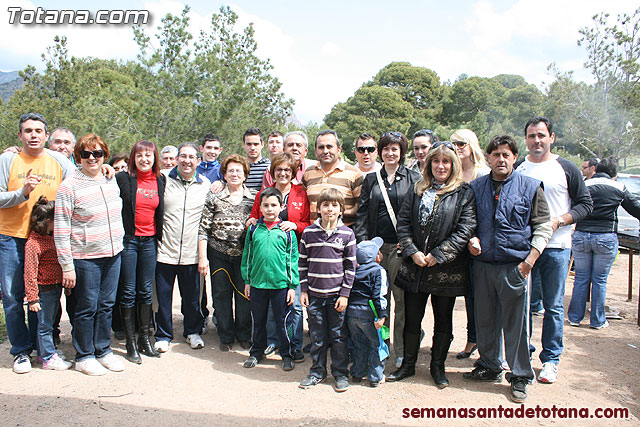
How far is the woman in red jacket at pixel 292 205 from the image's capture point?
172 inches

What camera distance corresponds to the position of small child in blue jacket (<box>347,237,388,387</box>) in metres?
3.81

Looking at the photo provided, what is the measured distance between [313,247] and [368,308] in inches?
28.0

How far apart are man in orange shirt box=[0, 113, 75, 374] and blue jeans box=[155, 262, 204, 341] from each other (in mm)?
1171

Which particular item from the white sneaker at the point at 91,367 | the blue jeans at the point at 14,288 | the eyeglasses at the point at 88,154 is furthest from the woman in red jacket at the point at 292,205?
the blue jeans at the point at 14,288

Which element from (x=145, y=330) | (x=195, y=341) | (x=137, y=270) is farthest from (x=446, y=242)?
(x=145, y=330)

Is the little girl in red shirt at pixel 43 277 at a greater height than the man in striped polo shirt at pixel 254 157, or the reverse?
the man in striped polo shirt at pixel 254 157

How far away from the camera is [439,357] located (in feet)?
12.8

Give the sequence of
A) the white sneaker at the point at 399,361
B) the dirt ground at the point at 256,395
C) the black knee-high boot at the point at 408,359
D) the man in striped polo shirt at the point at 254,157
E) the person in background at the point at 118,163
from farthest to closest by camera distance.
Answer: the man in striped polo shirt at the point at 254,157
the person in background at the point at 118,163
the white sneaker at the point at 399,361
the black knee-high boot at the point at 408,359
the dirt ground at the point at 256,395

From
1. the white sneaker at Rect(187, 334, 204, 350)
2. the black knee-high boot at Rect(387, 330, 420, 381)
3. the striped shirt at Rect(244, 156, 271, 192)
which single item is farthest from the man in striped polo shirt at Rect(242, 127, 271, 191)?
the black knee-high boot at Rect(387, 330, 420, 381)

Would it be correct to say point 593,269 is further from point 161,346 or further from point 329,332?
point 161,346

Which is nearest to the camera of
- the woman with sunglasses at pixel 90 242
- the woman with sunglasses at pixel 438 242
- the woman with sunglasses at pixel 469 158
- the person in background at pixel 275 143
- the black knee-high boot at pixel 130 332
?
the woman with sunglasses at pixel 438 242

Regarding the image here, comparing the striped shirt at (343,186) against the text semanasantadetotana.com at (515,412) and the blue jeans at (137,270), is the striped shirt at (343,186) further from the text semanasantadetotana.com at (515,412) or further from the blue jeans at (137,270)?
the text semanasantadetotana.com at (515,412)

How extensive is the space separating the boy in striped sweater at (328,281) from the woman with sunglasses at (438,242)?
1.61 ft

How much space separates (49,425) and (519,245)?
12.5 feet
